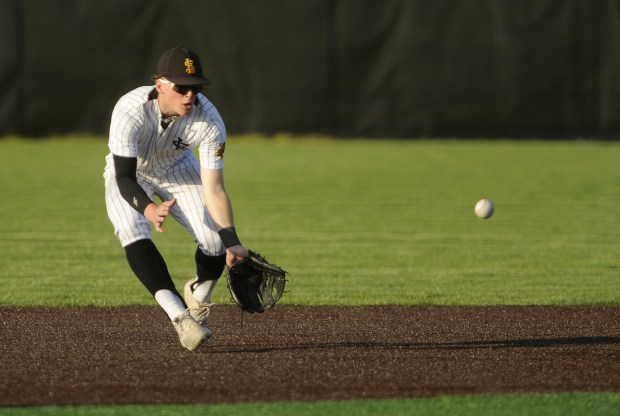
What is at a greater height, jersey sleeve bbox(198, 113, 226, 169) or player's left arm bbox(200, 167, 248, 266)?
jersey sleeve bbox(198, 113, 226, 169)

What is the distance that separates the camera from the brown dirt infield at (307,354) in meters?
4.75

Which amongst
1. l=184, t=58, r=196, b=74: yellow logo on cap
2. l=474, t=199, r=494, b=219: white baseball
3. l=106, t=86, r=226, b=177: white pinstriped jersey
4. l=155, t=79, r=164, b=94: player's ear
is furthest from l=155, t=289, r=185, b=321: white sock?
l=474, t=199, r=494, b=219: white baseball

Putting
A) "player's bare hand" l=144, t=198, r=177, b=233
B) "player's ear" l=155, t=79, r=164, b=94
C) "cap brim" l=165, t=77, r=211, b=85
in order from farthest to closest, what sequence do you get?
1. "player's ear" l=155, t=79, r=164, b=94
2. "cap brim" l=165, t=77, r=211, b=85
3. "player's bare hand" l=144, t=198, r=177, b=233

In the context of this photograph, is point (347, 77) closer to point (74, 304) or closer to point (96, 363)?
point (74, 304)

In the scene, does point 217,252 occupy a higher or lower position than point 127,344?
higher

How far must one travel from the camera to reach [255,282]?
581cm

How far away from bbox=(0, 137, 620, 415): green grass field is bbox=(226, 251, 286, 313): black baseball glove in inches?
53.4

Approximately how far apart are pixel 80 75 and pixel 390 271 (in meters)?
11.4

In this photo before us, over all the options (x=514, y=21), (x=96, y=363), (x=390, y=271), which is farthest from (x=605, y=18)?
(x=96, y=363)

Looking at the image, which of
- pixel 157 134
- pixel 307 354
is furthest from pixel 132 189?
pixel 307 354

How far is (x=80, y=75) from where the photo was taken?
18.9 metres

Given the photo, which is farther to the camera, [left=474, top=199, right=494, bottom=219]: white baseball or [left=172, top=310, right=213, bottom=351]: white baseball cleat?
[left=474, top=199, right=494, bottom=219]: white baseball

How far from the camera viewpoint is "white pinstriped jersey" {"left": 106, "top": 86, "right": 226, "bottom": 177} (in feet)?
17.7

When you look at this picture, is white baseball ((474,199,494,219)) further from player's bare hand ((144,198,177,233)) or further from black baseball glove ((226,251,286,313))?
player's bare hand ((144,198,177,233))
